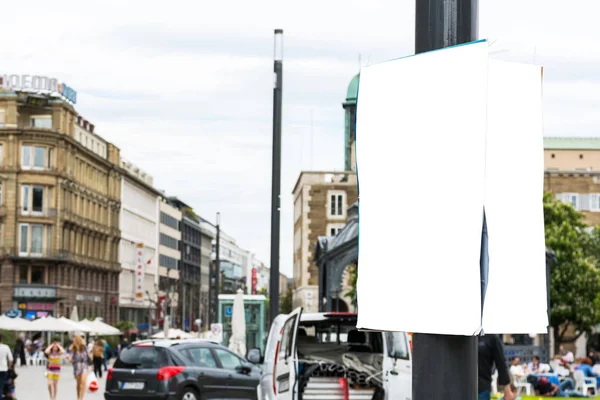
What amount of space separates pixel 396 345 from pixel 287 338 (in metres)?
1.25

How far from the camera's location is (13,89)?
96125mm

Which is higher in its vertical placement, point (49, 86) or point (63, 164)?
point (49, 86)

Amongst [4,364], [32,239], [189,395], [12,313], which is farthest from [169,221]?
[4,364]

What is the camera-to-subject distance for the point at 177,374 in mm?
23031

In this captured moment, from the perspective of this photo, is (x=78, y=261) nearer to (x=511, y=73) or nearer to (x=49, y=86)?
(x=49, y=86)

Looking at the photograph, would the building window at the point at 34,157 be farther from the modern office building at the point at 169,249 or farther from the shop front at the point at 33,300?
the modern office building at the point at 169,249

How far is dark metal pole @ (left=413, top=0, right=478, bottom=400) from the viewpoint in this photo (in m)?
3.79

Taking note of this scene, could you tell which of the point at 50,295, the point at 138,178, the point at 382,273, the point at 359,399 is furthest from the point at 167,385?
the point at 138,178

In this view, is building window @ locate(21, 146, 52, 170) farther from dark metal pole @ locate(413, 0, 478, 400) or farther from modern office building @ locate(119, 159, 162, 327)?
dark metal pole @ locate(413, 0, 478, 400)

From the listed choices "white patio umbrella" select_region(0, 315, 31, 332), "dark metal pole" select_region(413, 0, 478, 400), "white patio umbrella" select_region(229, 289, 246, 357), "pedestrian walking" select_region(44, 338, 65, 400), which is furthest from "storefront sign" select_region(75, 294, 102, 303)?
"dark metal pole" select_region(413, 0, 478, 400)

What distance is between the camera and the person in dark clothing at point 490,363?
10.6m

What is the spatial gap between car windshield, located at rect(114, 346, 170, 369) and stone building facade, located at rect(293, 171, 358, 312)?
79.4 metres

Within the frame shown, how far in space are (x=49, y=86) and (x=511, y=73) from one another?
9584 cm

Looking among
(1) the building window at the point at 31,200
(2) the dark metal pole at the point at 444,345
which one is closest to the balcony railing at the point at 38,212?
(1) the building window at the point at 31,200
